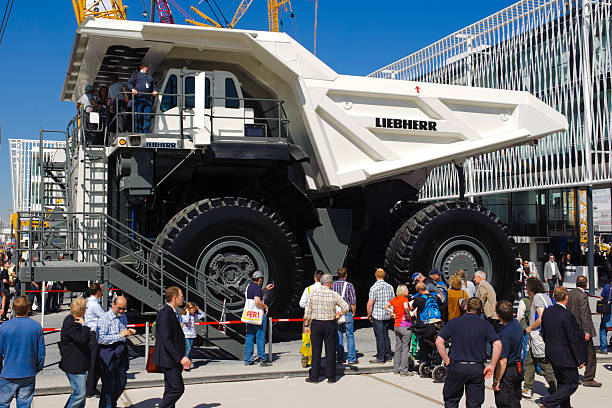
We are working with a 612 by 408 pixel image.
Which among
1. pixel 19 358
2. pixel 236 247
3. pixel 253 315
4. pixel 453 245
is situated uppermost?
pixel 236 247

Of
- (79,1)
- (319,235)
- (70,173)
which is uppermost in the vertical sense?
(79,1)

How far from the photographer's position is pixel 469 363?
655cm

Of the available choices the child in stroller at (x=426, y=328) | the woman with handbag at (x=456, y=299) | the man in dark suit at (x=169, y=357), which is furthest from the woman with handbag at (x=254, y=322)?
the man in dark suit at (x=169, y=357)

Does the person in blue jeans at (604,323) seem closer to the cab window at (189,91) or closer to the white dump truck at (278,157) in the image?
the white dump truck at (278,157)

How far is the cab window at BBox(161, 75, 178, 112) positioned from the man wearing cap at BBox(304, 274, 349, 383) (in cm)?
464

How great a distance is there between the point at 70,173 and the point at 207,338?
550 cm

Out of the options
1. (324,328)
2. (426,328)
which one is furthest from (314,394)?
(426,328)

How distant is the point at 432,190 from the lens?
35.8 meters

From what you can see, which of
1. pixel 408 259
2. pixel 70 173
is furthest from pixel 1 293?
pixel 408 259

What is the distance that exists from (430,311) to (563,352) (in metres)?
2.79

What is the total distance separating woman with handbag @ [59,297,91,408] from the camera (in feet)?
23.3

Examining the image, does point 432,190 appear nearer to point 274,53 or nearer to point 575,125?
point 575,125

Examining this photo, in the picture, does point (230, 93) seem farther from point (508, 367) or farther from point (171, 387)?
point (508, 367)

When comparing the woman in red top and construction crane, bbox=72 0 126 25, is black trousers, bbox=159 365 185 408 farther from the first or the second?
construction crane, bbox=72 0 126 25
